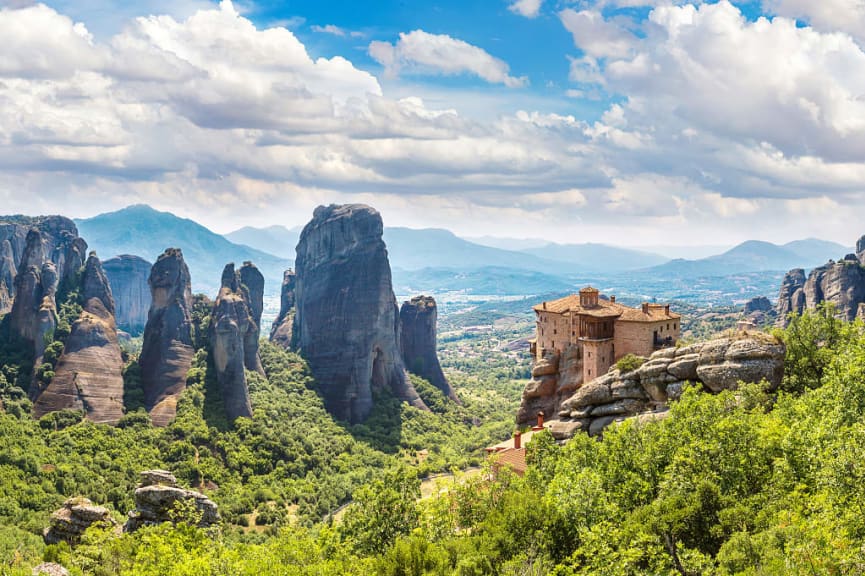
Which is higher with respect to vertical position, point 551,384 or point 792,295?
point 792,295

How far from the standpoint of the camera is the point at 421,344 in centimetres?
13850

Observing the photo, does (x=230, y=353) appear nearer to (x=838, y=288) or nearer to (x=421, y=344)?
(x=421, y=344)

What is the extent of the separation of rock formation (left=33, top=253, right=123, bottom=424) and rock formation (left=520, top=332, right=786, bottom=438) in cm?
5062

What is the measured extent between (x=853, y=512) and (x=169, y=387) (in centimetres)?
7679

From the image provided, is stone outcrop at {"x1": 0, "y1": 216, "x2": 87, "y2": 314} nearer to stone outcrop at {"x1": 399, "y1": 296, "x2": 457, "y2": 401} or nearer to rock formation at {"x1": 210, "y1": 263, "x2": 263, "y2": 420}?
rock formation at {"x1": 210, "y1": 263, "x2": 263, "y2": 420}

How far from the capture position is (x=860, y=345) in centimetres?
4088

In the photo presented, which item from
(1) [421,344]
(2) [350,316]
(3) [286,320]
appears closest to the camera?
(2) [350,316]

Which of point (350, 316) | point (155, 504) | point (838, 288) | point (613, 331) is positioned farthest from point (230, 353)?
point (838, 288)

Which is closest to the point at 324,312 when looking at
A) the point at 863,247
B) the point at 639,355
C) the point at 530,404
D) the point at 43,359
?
the point at 43,359

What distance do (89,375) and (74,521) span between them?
3796 centimetres

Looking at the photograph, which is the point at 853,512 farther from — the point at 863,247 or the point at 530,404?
the point at 863,247

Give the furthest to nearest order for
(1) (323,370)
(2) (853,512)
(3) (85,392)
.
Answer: (1) (323,370), (3) (85,392), (2) (853,512)

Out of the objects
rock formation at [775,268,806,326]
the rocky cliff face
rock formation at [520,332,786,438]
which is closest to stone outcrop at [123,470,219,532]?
rock formation at [520,332,786,438]

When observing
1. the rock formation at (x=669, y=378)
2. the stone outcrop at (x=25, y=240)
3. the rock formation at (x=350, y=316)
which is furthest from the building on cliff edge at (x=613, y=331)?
the stone outcrop at (x=25, y=240)
